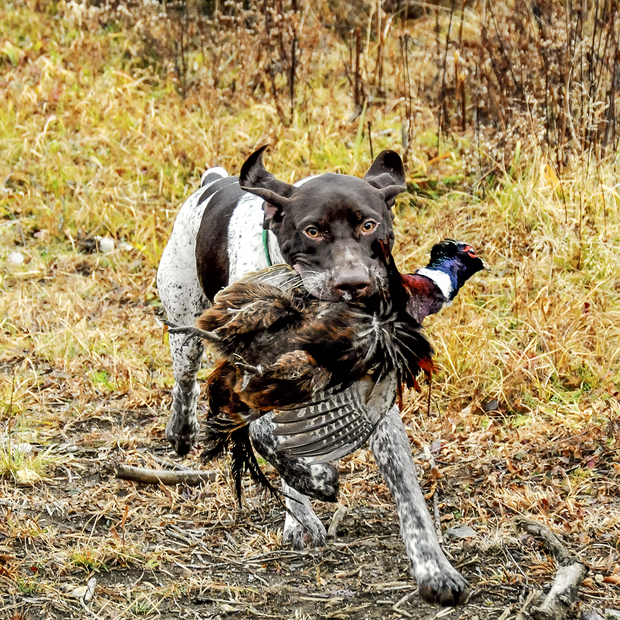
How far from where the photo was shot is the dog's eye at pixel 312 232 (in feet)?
11.2

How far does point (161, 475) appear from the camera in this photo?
4.36m

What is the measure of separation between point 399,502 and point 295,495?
617 millimetres

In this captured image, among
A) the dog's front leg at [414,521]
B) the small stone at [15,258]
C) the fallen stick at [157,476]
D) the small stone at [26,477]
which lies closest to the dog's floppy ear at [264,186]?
the dog's front leg at [414,521]

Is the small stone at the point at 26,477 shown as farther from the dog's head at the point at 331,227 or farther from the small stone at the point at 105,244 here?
the small stone at the point at 105,244

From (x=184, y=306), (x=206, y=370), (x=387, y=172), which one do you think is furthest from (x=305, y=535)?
(x=206, y=370)

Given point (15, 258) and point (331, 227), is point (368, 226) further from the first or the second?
point (15, 258)

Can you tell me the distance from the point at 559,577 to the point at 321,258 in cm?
135

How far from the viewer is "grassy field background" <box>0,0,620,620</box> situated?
3.62 metres

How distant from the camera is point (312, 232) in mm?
3426

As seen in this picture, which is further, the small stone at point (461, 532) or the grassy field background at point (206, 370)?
the small stone at point (461, 532)

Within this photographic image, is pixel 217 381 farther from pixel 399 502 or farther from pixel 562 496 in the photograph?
pixel 562 496

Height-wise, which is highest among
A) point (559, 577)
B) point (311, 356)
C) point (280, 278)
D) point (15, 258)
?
point (280, 278)

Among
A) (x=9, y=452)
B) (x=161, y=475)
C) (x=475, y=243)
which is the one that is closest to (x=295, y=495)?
(x=161, y=475)

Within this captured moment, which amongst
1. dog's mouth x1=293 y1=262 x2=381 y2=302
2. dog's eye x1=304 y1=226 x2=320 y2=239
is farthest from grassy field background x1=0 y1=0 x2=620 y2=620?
dog's eye x1=304 y1=226 x2=320 y2=239
